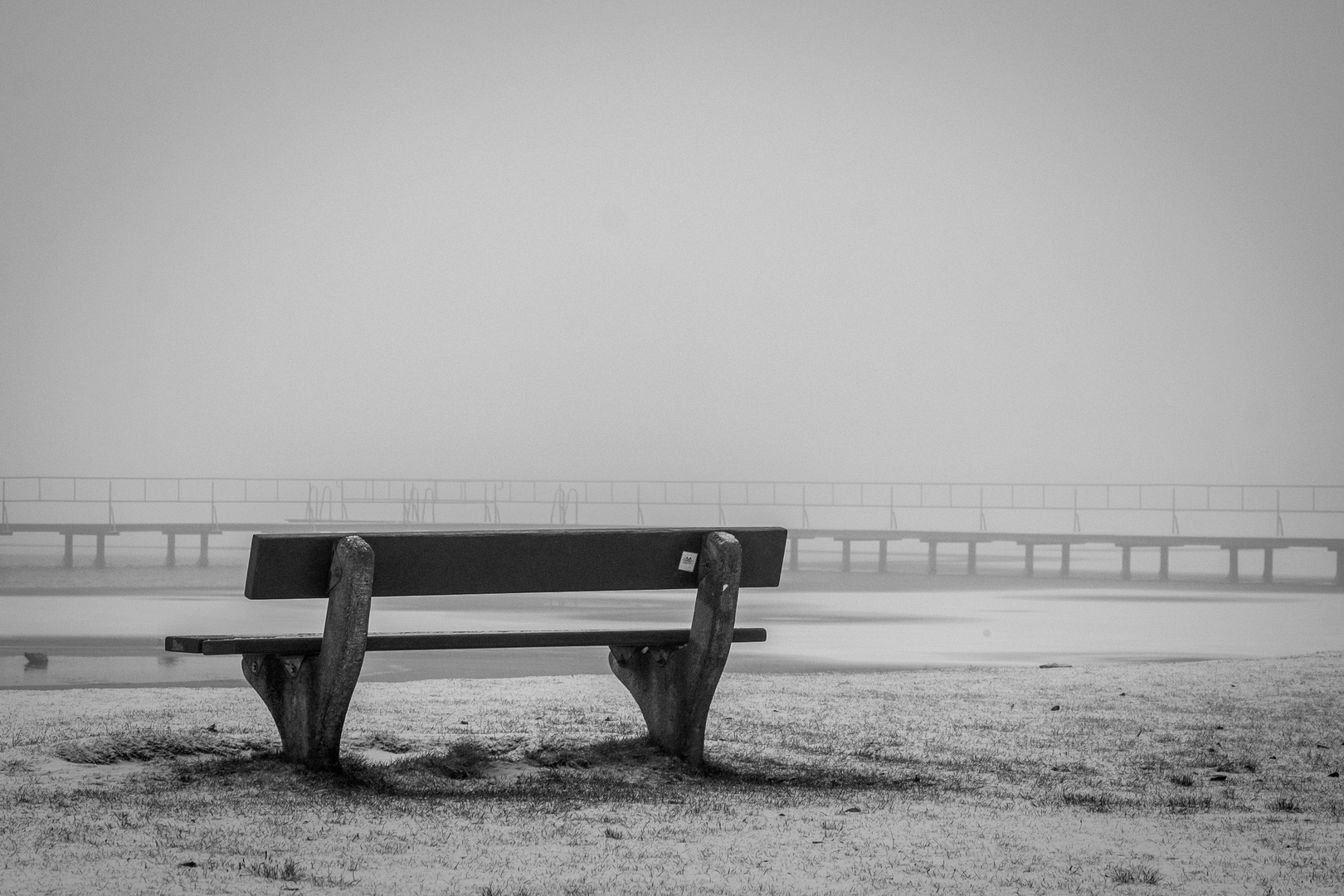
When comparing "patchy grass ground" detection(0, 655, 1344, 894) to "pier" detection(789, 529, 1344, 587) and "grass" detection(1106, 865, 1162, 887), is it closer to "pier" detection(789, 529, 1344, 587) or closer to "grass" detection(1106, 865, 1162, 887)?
"grass" detection(1106, 865, 1162, 887)

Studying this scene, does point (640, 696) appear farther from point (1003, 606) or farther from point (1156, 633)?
point (1003, 606)

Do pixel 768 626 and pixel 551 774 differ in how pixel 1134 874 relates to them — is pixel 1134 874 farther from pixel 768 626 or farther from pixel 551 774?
pixel 768 626

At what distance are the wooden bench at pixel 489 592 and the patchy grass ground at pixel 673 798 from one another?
233 mm

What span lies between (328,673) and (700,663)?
4.63ft

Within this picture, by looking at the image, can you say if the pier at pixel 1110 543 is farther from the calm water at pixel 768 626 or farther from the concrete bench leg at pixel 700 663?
the concrete bench leg at pixel 700 663

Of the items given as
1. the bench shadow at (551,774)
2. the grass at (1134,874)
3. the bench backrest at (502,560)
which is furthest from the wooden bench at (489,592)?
the grass at (1134,874)

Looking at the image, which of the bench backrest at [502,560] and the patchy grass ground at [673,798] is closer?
the patchy grass ground at [673,798]

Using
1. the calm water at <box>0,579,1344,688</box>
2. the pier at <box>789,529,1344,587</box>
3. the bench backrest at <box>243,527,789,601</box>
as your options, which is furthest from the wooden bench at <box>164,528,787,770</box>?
the pier at <box>789,529,1344,587</box>

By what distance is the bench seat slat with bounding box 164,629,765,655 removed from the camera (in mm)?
5059

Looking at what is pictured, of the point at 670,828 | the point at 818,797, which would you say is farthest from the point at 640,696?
the point at 670,828

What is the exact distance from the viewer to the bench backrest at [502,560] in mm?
5125

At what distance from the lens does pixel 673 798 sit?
497cm

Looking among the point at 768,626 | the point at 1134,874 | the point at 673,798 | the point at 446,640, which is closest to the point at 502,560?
the point at 446,640

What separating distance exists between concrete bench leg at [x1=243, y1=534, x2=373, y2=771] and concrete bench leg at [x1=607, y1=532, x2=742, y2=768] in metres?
1.24
